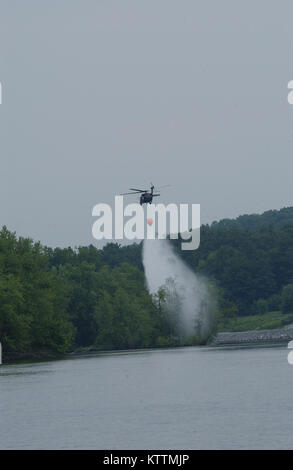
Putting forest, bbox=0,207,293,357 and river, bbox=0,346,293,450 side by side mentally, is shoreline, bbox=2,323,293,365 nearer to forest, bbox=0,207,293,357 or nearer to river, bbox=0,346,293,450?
forest, bbox=0,207,293,357

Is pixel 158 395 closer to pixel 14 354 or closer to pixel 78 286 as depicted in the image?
pixel 14 354

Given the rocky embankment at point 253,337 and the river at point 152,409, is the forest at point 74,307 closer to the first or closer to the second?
the rocky embankment at point 253,337

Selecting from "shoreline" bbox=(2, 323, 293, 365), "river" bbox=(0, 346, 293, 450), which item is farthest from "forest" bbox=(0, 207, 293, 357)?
"river" bbox=(0, 346, 293, 450)

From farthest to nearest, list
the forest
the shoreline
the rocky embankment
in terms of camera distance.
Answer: the rocky embankment
the shoreline
the forest

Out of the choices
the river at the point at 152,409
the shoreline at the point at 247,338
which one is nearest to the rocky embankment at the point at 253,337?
the shoreline at the point at 247,338
